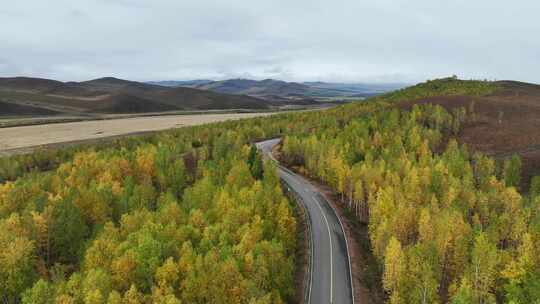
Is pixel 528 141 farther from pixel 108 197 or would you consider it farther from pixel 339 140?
pixel 108 197

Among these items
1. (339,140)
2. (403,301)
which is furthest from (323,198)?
(403,301)

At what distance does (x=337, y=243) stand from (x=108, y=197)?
2098 inches

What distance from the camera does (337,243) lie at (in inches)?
2785

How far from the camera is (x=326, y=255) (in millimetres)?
65750

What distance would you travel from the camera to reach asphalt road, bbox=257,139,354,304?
54525 millimetres

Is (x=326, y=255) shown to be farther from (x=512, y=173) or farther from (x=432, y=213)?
(x=512, y=173)

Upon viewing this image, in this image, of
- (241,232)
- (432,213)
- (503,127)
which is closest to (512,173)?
(432,213)

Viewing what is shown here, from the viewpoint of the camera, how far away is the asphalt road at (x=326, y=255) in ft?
179

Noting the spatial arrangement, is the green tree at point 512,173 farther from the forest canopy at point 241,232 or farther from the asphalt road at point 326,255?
the asphalt road at point 326,255

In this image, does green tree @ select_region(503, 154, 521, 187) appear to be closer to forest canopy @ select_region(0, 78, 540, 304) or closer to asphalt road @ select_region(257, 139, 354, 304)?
forest canopy @ select_region(0, 78, 540, 304)


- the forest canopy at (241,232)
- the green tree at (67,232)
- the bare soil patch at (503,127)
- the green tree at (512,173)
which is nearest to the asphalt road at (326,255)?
the forest canopy at (241,232)

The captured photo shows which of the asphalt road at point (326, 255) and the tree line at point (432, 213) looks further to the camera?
the asphalt road at point (326, 255)

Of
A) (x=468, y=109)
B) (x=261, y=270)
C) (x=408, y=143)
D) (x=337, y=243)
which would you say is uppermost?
(x=468, y=109)

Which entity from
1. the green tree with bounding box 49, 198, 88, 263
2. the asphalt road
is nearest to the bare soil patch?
the asphalt road
